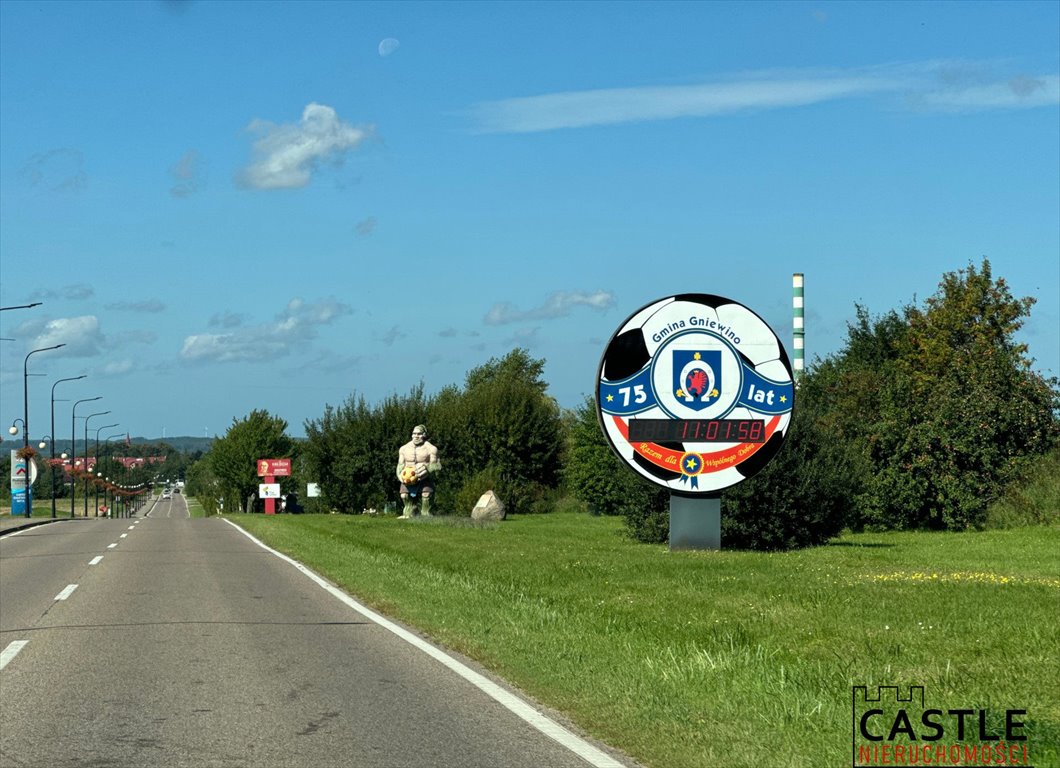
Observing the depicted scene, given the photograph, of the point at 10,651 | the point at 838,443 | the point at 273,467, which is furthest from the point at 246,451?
the point at 10,651

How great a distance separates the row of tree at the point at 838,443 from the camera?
87.2 ft

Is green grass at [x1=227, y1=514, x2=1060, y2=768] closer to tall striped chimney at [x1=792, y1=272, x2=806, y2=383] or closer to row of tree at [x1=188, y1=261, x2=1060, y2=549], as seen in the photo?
row of tree at [x1=188, y1=261, x2=1060, y2=549]

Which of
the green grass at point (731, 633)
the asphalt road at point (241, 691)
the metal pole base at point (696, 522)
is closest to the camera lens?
the asphalt road at point (241, 691)

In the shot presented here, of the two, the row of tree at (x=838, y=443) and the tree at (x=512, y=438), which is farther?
the tree at (x=512, y=438)

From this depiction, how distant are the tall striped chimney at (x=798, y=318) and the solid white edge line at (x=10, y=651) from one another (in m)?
61.2

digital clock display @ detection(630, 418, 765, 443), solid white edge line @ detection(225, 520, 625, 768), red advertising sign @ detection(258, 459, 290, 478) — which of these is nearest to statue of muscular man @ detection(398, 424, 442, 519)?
digital clock display @ detection(630, 418, 765, 443)

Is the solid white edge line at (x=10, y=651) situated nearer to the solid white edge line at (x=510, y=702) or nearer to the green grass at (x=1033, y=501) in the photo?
the solid white edge line at (x=510, y=702)

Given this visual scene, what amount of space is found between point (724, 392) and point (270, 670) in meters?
14.7

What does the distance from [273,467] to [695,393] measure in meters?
66.4

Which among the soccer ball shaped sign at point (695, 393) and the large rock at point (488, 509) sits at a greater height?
the soccer ball shaped sign at point (695, 393)

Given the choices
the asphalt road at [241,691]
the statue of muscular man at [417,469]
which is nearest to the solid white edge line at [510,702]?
the asphalt road at [241,691]

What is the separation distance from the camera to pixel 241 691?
31.6ft

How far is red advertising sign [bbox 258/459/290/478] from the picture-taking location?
85188 millimetres

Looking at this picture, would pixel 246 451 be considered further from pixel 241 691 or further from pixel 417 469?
pixel 241 691
